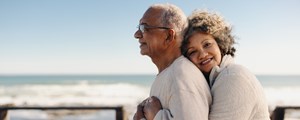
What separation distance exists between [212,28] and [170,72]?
0.97ft

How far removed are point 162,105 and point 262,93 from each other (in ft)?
1.39

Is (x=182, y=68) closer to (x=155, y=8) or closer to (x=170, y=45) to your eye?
(x=170, y=45)

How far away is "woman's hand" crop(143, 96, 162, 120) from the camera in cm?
183

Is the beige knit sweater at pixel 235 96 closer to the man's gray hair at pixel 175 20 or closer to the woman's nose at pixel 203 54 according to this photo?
the woman's nose at pixel 203 54

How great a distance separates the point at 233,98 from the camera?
1732 mm

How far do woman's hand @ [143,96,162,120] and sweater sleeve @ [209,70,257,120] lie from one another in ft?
0.75

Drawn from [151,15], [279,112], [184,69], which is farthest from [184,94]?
[279,112]

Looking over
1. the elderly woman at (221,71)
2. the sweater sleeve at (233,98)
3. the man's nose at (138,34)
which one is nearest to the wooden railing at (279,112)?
the elderly woman at (221,71)

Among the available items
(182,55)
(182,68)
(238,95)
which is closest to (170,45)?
(182,55)

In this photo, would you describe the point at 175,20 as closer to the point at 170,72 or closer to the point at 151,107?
the point at 170,72

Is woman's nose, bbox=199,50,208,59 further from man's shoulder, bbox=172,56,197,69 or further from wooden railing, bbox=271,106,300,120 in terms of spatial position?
wooden railing, bbox=271,106,300,120

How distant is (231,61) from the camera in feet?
6.40

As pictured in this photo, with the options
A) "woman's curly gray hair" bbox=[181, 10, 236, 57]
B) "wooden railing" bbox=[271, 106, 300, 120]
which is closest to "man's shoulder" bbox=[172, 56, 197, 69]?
"woman's curly gray hair" bbox=[181, 10, 236, 57]

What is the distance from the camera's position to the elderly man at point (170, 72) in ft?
5.50
